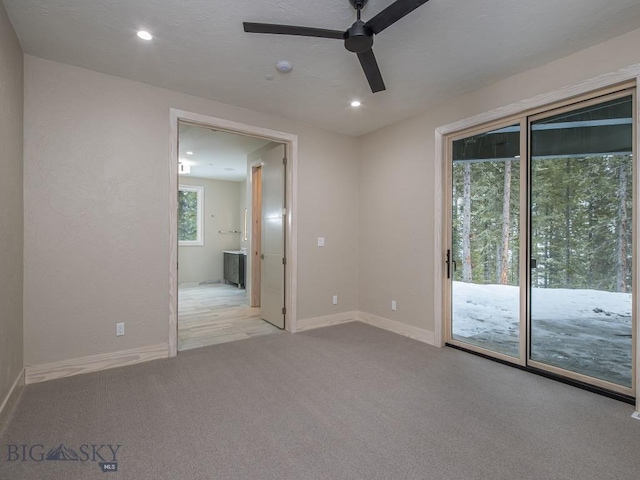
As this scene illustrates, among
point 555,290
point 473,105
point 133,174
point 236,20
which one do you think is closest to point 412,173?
point 473,105

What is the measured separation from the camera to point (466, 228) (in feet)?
11.5

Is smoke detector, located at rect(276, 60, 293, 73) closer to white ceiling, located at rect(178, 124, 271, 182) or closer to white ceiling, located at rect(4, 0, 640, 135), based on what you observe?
white ceiling, located at rect(4, 0, 640, 135)

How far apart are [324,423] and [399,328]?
2.18 metres

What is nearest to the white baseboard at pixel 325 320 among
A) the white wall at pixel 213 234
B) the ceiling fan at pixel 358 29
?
the ceiling fan at pixel 358 29

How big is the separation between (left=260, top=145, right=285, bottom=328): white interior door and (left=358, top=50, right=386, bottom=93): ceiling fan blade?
2.13 m

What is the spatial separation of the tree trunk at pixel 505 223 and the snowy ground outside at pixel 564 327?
0.14 metres

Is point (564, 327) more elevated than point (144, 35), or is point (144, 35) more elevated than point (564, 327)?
point (144, 35)

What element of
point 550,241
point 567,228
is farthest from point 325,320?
point 567,228

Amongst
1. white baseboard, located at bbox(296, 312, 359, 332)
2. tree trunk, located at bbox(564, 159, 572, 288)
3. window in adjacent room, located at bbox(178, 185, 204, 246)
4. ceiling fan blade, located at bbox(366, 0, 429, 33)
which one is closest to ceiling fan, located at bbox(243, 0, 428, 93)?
ceiling fan blade, located at bbox(366, 0, 429, 33)

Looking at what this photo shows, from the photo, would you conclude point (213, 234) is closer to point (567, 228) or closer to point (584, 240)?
point (567, 228)

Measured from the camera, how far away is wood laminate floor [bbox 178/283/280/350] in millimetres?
3939

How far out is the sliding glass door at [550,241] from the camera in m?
2.52

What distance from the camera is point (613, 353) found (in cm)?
257

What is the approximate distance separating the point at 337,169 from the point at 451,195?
1623 mm
